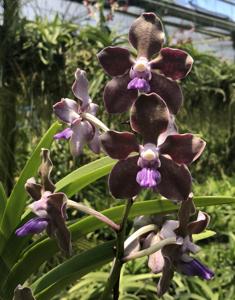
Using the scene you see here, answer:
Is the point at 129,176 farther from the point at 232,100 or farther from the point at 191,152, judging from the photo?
the point at 232,100

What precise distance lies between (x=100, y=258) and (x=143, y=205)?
119 mm

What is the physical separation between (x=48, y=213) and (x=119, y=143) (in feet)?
0.40

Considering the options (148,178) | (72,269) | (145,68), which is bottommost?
(72,269)

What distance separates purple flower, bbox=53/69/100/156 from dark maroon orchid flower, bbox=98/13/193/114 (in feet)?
0.33

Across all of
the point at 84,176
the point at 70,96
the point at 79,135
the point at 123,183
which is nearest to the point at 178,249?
the point at 123,183

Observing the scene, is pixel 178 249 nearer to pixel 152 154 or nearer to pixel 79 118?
pixel 152 154

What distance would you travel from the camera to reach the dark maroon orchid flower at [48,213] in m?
0.69

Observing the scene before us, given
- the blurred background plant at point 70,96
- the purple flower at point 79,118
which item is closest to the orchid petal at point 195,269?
the purple flower at point 79,118

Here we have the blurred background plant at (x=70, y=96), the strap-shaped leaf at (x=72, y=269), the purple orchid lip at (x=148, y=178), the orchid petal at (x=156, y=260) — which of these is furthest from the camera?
the blurred background plant at (x=70, y=96)

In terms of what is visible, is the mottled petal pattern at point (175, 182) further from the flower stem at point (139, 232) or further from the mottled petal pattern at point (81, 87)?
the mottled petal pattern at point (81, 87)

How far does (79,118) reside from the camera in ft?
2.66

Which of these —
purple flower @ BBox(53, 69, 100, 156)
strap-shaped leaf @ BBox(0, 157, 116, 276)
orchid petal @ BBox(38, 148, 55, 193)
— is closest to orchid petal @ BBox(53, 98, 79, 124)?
purple flower @ BBox(53, 69, 100, 156)

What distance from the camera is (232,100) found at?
3.52 meters

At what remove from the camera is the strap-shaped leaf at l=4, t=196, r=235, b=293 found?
0.94 m
